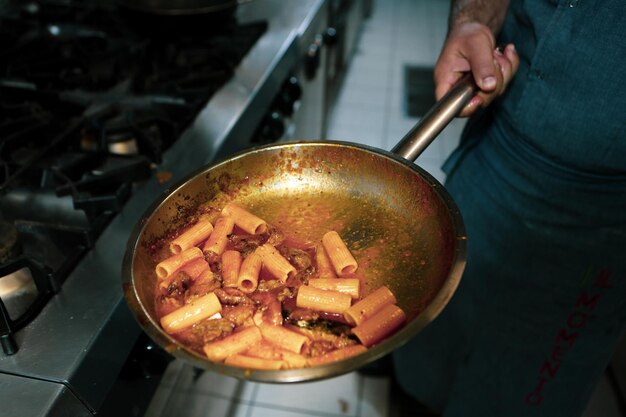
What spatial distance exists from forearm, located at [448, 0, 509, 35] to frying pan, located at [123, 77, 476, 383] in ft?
0.82

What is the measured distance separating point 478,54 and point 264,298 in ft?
1.81

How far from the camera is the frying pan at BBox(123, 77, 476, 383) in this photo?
0.63 meters

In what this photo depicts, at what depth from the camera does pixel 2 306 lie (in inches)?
24.0

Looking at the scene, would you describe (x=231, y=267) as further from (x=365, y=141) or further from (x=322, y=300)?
(x=365, y=141)

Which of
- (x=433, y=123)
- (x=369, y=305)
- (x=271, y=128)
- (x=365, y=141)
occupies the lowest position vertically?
(x=365, y=141)

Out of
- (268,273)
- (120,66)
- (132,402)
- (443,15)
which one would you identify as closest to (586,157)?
(268,273)

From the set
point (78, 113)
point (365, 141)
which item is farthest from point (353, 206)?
point (365, 141)

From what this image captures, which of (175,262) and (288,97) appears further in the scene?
(288,97)

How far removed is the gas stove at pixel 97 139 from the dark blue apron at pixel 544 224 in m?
0.52

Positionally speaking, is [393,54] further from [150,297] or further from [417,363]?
[150,297]

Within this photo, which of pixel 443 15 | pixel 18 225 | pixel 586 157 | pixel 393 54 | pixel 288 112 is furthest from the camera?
pixel 443 15

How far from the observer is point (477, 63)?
87 centimetres

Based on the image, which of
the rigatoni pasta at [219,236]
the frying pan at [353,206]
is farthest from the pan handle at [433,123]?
the rigatoni pasta at [219,236]

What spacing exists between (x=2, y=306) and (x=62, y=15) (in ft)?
3.36
